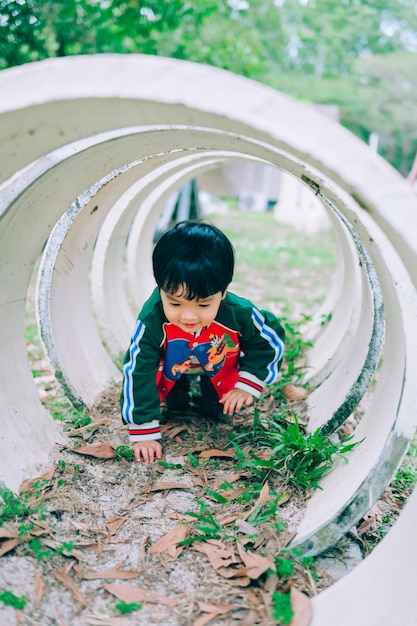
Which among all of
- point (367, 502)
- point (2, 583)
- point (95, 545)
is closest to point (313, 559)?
point (367, 502)

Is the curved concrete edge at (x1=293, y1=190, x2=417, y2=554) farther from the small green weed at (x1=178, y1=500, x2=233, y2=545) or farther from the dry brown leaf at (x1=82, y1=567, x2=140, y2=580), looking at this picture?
the dry brown leaf at (x1=82, y1=567, x2=140, y2=580)

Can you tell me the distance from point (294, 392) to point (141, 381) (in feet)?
3.72

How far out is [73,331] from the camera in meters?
3.23

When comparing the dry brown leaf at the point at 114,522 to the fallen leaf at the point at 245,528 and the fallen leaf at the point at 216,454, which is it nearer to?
the fallen leaf at the point at 245,528

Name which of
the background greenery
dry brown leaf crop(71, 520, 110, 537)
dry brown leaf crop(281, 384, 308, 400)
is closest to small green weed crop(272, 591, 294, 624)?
dry brown leaf crop(71, 520, 110, 537)

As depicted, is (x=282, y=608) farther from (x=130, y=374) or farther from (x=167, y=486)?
(x=130, y=374)

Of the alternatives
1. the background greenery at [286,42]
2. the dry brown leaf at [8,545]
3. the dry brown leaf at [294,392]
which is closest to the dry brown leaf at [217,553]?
the dry brown leaf at [8,545]

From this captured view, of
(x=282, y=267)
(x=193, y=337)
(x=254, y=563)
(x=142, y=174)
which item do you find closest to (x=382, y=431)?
(x=254, y=563)

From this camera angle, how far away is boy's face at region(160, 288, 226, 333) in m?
2.42

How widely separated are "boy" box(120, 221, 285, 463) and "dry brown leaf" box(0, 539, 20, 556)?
0.80 m

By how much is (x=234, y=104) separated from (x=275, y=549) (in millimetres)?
1486

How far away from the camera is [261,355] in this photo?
289 centimetres

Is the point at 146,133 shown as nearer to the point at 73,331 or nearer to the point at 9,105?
the point at 9,105

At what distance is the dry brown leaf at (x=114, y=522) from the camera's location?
2.25 metres
